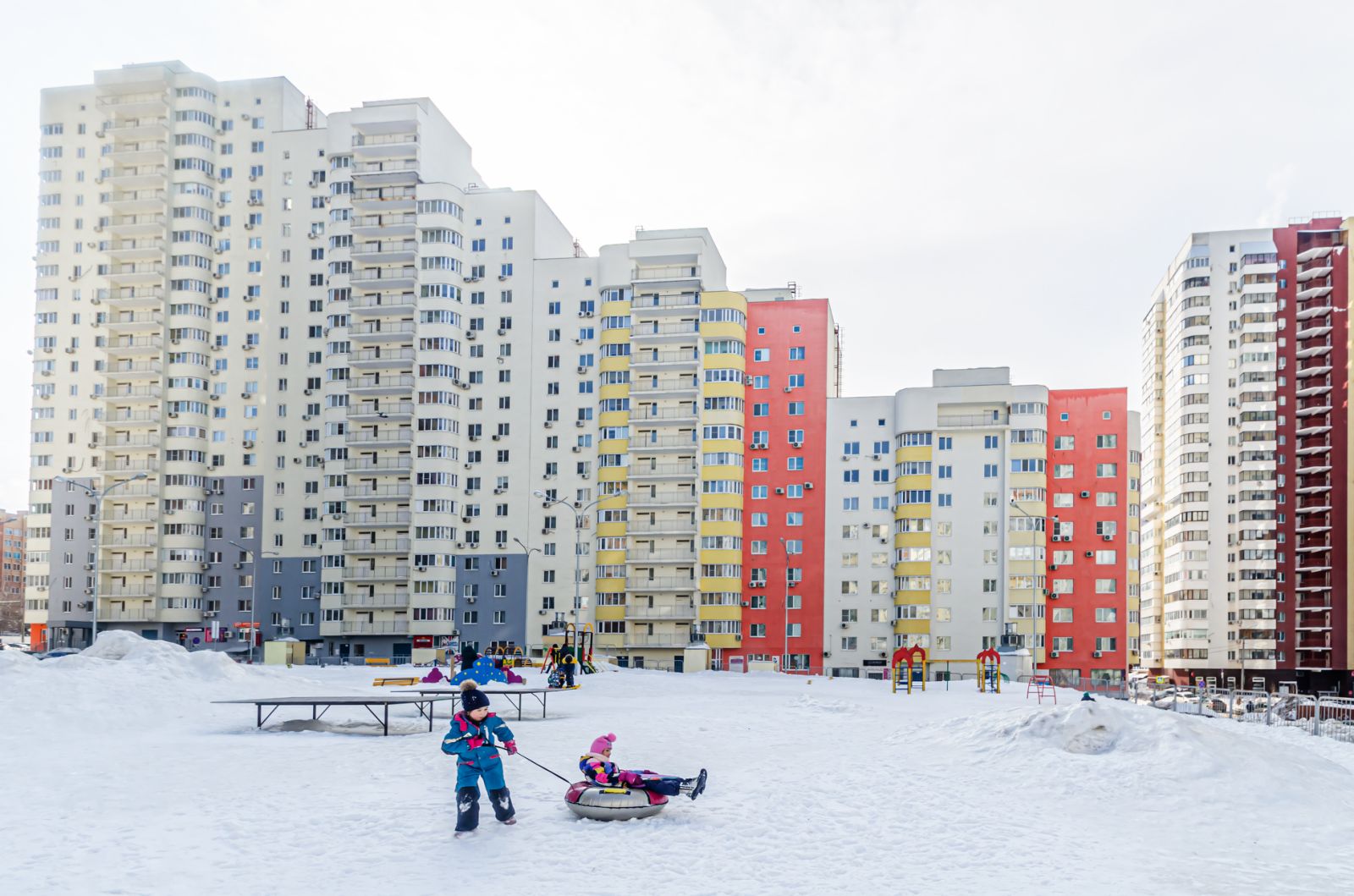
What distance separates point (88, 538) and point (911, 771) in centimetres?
10658

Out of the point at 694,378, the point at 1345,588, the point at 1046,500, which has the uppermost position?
the point at 694,378

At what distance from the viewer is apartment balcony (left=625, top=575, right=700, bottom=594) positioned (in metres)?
97.9

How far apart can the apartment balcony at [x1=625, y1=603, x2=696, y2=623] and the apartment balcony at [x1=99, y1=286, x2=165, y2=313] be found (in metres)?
56.4

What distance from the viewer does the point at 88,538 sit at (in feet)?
356

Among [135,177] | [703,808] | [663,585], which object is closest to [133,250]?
[135,177]

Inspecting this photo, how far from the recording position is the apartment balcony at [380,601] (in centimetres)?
10050

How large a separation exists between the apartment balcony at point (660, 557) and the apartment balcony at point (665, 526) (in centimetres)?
158

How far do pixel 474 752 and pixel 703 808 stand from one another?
4257mm

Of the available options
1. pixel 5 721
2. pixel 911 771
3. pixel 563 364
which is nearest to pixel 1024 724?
pixel 911 771

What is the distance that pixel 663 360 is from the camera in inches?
3976

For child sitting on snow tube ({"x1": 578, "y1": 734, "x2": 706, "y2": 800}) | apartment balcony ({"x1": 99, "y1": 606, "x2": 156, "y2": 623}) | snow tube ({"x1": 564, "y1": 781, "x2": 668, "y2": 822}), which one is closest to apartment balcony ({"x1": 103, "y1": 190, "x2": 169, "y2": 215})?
apartment balcony ({"x1": 99, "y1": 606, "x2": 156, "y2": 623})

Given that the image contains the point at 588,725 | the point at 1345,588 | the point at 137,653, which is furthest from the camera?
the point at 1345,588

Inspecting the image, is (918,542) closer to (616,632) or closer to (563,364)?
(616,632)

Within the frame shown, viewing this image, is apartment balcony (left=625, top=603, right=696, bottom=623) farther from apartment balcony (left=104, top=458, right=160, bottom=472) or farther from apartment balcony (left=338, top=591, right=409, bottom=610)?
apartment balcony (left=104, top=458, right=160, bottom=472)
